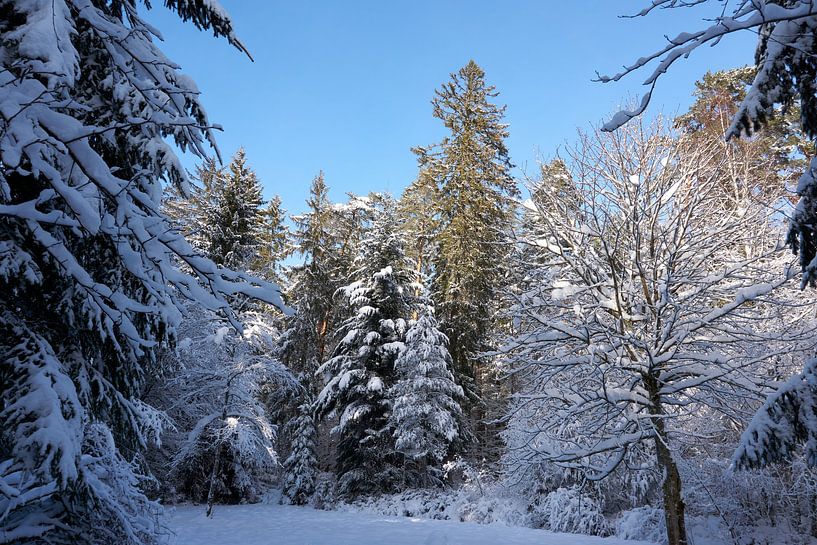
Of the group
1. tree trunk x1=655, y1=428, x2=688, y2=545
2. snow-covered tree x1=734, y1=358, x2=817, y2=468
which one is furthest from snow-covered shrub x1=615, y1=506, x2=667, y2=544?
snow-covered tree x1=734, y1=358, x2=817, y2=468

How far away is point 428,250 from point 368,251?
4.33 m

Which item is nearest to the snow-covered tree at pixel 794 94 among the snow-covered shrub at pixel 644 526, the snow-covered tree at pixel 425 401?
the snow-covered shrub at pixel 644 526

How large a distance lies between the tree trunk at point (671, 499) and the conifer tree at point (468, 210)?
10350 millimetres

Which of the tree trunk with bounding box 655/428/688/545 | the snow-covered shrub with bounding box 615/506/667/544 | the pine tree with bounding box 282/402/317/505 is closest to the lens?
the tree trunk with bounding box 655/428/688/545

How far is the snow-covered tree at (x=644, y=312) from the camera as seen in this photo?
6039mm

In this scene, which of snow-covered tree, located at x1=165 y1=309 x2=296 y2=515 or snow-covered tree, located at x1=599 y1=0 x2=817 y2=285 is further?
snow-covered tree, located at x1=165 y1=309 x2=296 y2=515

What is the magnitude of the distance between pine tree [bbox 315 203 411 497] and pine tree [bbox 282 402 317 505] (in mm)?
730

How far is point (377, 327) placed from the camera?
57.4ft

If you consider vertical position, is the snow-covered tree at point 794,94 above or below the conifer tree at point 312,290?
below

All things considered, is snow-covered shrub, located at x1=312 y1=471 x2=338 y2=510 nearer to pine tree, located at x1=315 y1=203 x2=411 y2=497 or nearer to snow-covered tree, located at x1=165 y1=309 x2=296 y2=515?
pine tree, located at x1=315 y1=203 x2=411 y2=497

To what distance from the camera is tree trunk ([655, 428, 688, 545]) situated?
5922 millimetres

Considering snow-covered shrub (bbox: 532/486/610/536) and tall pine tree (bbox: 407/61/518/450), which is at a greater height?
tall pine tree (bbox: 407/61/518/450)

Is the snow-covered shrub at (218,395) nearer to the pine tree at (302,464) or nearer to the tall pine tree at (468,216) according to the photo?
the pine tree at (302,464)

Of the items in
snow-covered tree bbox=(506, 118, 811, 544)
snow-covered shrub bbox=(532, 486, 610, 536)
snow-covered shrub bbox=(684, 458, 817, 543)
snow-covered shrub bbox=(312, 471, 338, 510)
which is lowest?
snow-covered shrub bbox=(312, 471, 338, 510)
